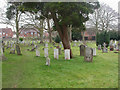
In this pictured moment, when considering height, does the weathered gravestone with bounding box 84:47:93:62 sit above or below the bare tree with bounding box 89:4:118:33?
below

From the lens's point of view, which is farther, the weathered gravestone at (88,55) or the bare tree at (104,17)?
the bare tree at (104,17)

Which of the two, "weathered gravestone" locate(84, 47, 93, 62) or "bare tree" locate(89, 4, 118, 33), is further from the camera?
"bare tree" locate(89, 4, 118, 33)

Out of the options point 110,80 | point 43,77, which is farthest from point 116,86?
point 43,77

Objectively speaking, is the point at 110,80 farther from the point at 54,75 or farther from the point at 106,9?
the point at 106,9

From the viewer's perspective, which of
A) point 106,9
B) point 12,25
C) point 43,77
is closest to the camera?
point 43,77

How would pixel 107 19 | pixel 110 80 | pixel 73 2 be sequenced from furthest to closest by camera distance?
pixel 107 19
pixel 73 2
pixel 110 80

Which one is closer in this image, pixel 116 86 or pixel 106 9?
pixel 116 86

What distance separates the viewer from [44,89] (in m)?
4.25

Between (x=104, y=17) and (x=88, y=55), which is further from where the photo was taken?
(x=104, y=17)

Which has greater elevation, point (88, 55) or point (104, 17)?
point (104, 17)

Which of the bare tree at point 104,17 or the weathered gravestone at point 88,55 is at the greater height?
the bare tree at point 104,17

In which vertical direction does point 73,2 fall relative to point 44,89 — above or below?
above

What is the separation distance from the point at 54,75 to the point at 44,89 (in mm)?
1599

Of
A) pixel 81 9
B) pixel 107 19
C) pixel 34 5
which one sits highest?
pixel 107 19
